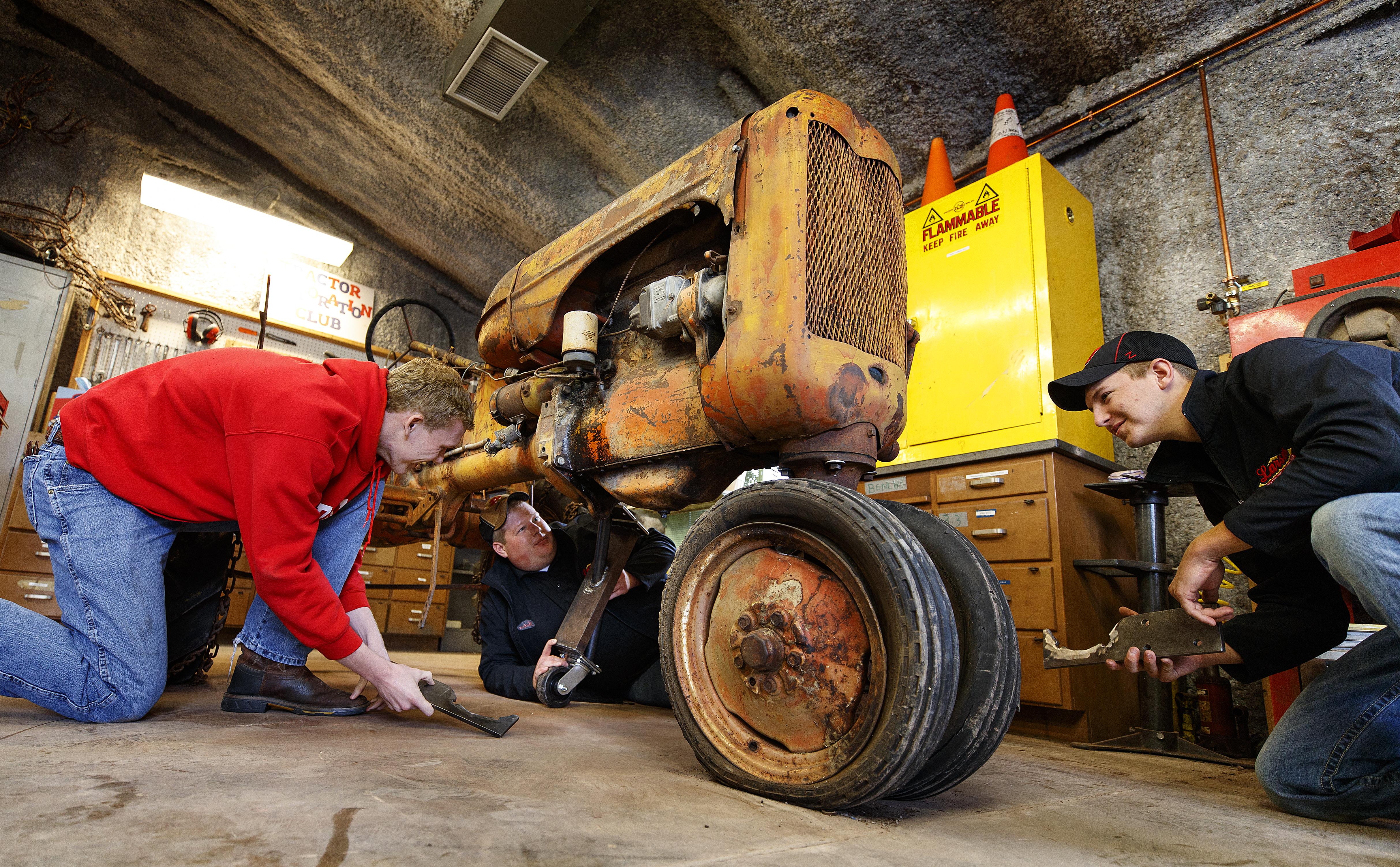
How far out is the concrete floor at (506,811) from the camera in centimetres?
83

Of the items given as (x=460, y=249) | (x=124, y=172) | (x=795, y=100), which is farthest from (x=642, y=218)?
(x=124, y=172)

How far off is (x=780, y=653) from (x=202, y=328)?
618 cm

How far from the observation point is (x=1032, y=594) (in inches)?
106

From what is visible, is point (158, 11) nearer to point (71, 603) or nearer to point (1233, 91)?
point (71, 603)

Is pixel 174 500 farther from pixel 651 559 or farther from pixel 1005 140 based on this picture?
pixel 1005 140

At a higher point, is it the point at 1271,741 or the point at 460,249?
the point at 460,249

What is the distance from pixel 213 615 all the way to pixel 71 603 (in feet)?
2.71

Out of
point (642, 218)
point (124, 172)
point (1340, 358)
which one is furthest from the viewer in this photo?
point (124, 172)

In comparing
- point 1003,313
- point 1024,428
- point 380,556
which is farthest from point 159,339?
point 1024,428

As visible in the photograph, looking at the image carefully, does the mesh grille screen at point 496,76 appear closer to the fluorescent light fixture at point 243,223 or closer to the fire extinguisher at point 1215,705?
the fluorescent light fixture at point 243,223

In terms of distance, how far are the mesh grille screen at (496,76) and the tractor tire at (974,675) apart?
4070mm

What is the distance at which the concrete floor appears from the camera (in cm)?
83

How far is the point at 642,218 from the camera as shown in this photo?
1.73m

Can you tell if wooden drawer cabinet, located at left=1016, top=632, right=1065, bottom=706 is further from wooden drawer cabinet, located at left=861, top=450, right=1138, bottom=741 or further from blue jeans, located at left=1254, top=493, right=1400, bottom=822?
blue jeans, located at left=1254, top=493, right=1400, bottom=822
